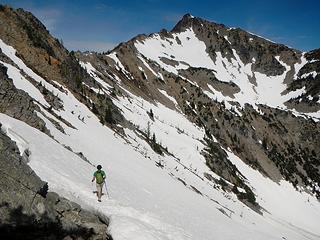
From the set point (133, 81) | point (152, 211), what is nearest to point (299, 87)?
point (133, 81)

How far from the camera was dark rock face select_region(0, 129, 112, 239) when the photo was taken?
12.3 metres

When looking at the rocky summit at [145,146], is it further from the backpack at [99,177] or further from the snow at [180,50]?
the snow at [180,50]

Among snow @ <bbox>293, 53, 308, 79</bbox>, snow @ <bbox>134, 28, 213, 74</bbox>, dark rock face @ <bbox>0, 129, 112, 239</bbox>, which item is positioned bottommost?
dark rock face @ <bbox>0, 129, 112, 239</bbox>

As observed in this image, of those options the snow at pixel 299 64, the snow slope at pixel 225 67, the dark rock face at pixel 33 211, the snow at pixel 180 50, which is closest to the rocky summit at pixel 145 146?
the dark rock face at pixel 33 211

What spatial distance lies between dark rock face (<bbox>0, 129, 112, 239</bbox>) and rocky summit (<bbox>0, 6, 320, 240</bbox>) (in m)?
0.04

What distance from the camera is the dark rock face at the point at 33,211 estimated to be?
40.5 ft

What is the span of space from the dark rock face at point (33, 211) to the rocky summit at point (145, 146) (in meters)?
0.04

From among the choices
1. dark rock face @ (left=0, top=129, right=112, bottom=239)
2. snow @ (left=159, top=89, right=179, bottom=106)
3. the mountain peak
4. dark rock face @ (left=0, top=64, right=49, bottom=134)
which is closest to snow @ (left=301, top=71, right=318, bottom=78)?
the mountain peak

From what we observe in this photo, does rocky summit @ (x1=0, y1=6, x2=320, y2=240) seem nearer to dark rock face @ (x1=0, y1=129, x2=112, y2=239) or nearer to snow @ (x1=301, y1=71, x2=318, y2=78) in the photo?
dark rock face @ (x1=0, y1=129, x2=112, y2=239)

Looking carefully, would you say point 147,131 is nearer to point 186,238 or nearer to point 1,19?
point 1,19

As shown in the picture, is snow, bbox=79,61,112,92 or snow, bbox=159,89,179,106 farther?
snow, bbox=159,89,179,106

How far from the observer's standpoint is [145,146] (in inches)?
1784

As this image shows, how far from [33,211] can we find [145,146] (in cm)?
3251

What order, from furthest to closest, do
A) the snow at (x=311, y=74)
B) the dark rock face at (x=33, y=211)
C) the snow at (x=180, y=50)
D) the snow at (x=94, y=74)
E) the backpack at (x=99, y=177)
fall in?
the snow at (x=311, y=74), the snow at (x=180, y=50), the snow at (x=94, y=74), the backpack at (x=99, y=177), the dark rock face at (x=33, y=211)
